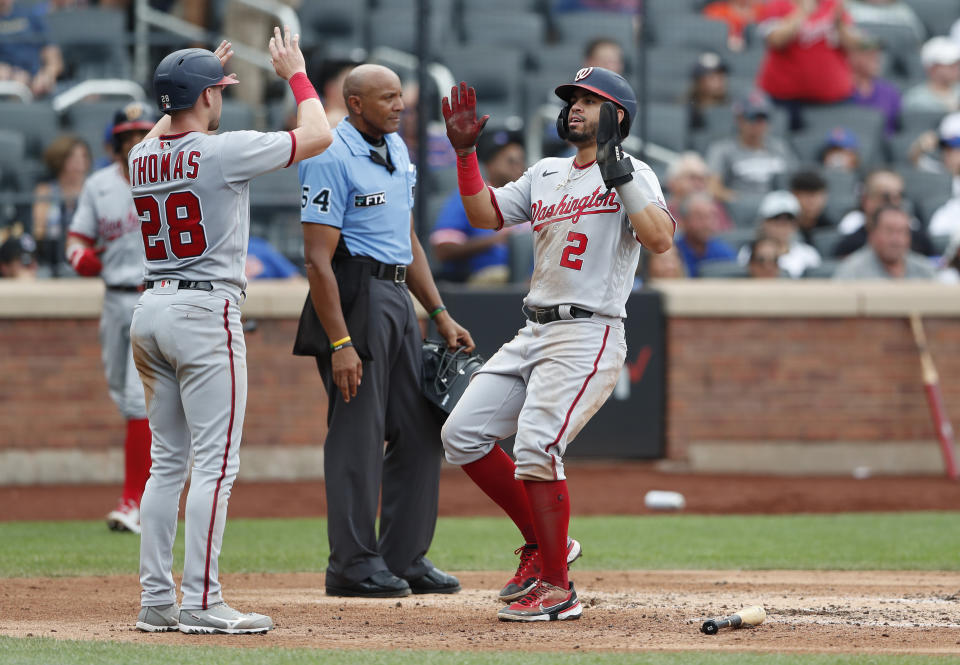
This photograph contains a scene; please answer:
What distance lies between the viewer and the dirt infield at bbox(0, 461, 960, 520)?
930 cm

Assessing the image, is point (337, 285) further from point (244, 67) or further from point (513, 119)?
point (244, 67)

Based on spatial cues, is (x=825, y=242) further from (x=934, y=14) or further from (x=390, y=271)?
(x=390, y=271)

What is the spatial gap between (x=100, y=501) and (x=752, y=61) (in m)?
9.02

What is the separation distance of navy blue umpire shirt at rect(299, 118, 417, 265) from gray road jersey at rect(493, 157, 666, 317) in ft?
2.42

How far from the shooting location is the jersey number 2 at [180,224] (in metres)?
4.98

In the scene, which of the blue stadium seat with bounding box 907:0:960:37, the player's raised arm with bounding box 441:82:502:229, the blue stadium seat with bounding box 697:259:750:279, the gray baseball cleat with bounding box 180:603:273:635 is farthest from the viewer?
the blue stadium seat with bounding box 907:0:960:37

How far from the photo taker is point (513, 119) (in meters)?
12.2

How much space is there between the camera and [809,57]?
1451cm

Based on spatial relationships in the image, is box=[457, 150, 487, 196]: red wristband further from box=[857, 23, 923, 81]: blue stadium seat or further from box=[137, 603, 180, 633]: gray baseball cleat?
box=[857, 23, 923, 81]: blue stadium seat

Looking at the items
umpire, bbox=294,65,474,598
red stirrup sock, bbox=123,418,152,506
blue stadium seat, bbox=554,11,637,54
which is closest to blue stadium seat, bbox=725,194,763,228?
blue stadium seat, bbox=554,11,637,54

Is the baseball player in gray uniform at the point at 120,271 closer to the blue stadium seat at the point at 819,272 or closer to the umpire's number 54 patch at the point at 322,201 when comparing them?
the umpire's number 54 patch at the point at 322,201

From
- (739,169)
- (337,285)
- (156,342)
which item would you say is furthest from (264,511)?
(739,169)

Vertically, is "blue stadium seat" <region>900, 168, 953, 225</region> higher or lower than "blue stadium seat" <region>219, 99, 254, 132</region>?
lower

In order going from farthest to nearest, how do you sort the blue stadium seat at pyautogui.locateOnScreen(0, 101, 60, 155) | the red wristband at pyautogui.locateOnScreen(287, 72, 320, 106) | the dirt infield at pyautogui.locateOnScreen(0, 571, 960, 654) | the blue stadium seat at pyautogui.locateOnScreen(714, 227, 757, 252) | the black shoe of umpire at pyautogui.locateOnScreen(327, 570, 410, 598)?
1. the blue stadium seat at pyautogui.locateOnScreen(0, 101, 60, 155)
2. the blue stadium seat at pyautogui.locateOnScreen(714, 227, 757, 252)
3. the black shoe of umpire at pyautogui.locateOnScreen(327, 570, 410, 598)
4. the red wristband at pyautogui.locateOnScreen(287, 72, 320, 106)
5. the dirt infield at pyautogui.locateOnScreen(0, 571, 960, 654)
